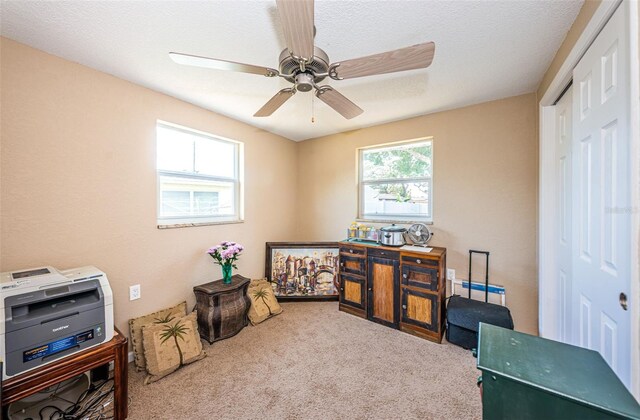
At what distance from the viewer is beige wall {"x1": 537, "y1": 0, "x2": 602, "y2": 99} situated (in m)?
1.20

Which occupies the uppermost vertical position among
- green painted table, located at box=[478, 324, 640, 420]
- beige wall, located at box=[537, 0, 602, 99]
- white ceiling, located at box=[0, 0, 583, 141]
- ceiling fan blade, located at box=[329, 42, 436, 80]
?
white ceiling, located at box=[0, 0, 583, 141]

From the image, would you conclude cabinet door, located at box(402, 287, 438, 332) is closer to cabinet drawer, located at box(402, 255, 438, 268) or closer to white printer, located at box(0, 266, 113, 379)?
cabinet drawer, located at box(402, 255, 438, 268)

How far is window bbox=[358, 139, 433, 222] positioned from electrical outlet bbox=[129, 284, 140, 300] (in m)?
2.70

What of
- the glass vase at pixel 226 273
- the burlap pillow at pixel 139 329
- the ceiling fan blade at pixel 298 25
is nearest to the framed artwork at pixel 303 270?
the glass vase at pixel 226 273

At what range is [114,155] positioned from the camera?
1.97 m

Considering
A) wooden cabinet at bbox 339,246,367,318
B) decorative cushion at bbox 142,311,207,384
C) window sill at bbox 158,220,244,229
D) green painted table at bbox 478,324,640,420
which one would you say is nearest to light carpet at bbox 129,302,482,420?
Answer: decorative cushion at bbox 142,311,207,384

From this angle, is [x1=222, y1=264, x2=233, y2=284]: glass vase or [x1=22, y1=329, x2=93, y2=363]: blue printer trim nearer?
[x1=22, y1=329, x2=93, y2=363]: blue printer trim

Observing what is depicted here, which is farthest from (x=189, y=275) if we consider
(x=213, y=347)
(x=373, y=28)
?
(x=373, y=28)

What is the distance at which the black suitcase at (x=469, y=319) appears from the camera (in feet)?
6.73

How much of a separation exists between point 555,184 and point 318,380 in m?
2.54

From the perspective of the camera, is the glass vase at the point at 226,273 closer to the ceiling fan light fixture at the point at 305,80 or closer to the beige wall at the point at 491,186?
the ceiling fan light fixture at the point at 305,80

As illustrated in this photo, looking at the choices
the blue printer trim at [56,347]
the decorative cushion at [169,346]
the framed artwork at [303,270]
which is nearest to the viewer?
the blue printer trim at [56,347]

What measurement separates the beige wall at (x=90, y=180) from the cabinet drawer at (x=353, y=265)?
62.1 inches

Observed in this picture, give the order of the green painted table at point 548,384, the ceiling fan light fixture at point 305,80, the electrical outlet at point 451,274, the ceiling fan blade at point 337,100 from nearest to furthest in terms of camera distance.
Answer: the green painted table at point 548,384, the ceiling fan light fixture at point 305,80, the ceiling fan blade at point 337,100, the electrical outlet at point 451,274
